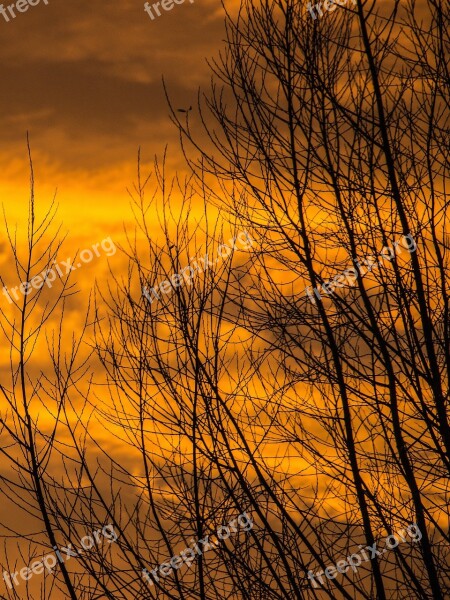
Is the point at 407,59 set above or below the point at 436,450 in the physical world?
above

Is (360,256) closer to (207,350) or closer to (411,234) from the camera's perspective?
(411,234)

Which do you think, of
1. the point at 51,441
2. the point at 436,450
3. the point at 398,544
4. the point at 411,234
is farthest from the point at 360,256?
the point at 51,441

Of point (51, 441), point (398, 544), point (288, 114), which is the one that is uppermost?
point (288, 114)

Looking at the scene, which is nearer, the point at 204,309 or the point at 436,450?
the point at 436,450

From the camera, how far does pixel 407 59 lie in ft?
19.9

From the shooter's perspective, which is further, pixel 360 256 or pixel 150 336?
pixel 150 336

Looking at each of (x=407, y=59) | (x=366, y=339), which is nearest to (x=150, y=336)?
(x=366, y=339)

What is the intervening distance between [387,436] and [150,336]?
5.75 ft

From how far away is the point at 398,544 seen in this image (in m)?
5.52

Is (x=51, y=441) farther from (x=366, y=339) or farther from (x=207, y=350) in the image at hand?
(x=366, y=339)

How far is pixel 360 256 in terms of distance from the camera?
577cm

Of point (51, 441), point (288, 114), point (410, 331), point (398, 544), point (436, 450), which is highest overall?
point (288, 114)

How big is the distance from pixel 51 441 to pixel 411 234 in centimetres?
270

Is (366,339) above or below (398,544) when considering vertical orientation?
above
